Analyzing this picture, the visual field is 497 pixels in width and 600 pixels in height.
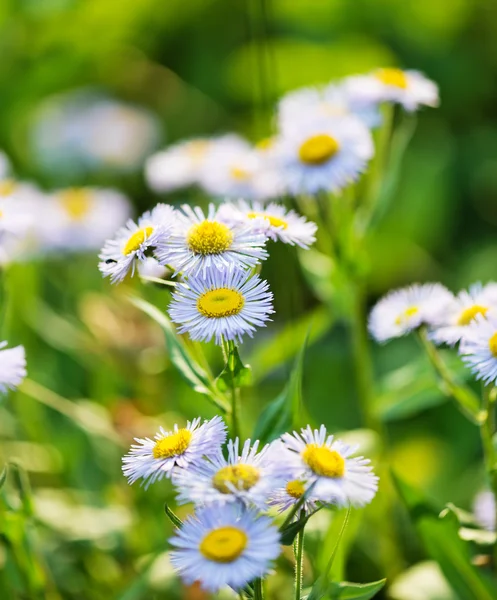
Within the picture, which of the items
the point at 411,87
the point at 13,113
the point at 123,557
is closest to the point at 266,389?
the point at 123,557

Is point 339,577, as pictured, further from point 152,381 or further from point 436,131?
point 436,131

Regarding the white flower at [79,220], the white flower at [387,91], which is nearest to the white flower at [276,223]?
the white flower at [387,91]

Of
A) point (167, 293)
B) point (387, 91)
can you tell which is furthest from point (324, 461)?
point (387, 91)

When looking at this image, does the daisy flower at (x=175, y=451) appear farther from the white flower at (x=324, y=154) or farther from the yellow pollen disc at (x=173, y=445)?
the white flower at (x=324, y=154)

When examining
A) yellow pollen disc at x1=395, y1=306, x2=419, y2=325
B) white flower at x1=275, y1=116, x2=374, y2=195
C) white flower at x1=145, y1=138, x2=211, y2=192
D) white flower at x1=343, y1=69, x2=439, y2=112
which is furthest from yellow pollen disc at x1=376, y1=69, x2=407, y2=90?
yellow pollen disc at x1=395, y1=306, x2=419, y2=325

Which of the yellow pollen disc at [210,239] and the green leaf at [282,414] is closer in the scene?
the yellow pollen disc at [210,239]

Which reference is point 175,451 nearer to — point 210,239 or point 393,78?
point 210,239
